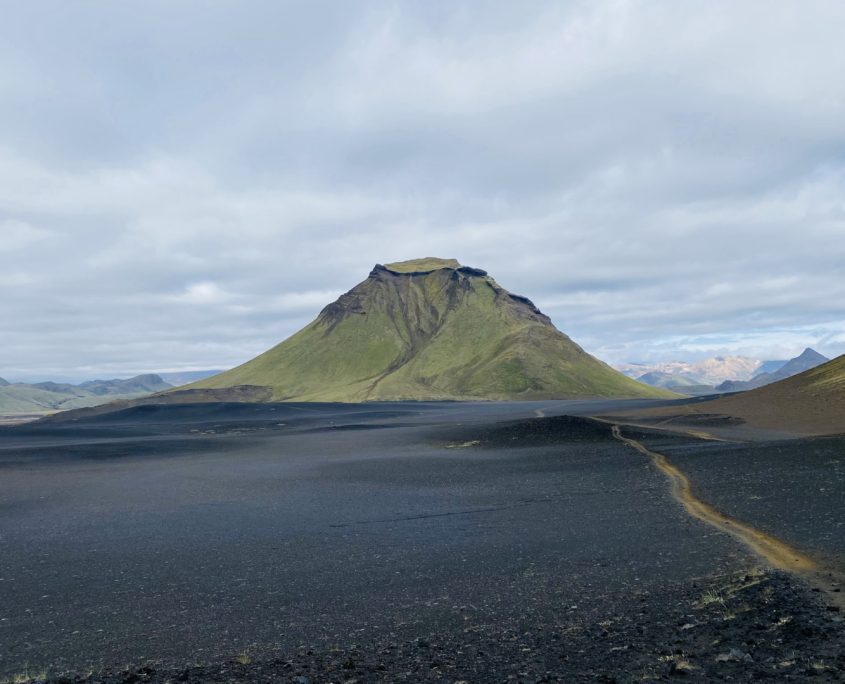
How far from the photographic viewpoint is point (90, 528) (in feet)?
76.7

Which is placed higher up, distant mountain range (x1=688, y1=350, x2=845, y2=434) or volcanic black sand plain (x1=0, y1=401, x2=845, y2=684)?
distant mountain range (x1=688, y1=350, x2=845, y2=434)

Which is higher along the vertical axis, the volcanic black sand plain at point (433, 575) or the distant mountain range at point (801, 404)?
the distant mountain range at point (801, 404)

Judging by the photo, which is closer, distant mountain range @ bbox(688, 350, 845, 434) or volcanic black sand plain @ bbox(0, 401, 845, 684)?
volcanic black sand plain @ bbox(0, 401, 845, 684)

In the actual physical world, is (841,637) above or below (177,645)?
above

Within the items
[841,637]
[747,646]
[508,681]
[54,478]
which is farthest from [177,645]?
[54,478]

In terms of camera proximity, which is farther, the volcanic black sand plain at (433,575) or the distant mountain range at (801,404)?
the distant mountain range at (801,404)

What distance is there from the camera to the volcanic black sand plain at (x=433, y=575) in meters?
10.0

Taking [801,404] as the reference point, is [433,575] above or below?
below

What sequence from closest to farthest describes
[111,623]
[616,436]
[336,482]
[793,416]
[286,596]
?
[111,623], [286,596], [336,482], [616,436], [793,416]

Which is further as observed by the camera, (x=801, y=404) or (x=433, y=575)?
(x=801, y=404)

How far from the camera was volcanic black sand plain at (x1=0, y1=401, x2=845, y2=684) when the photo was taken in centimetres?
1005

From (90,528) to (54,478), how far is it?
1835 centimetres

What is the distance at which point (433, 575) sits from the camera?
1583 centimetres

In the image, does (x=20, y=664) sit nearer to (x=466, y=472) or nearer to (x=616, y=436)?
(x=466, y=472)
